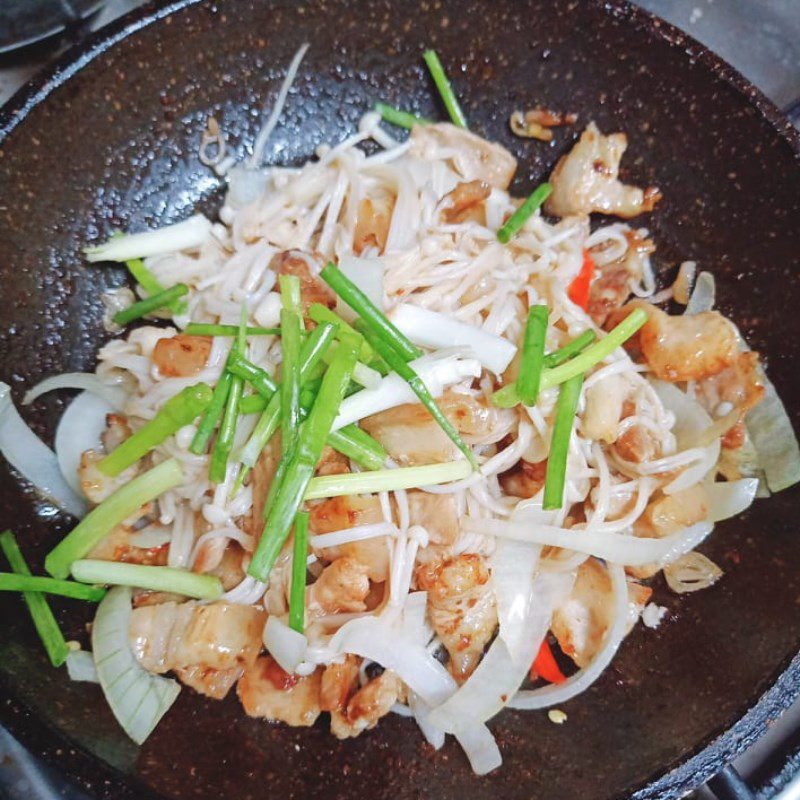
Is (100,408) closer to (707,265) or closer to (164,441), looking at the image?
(164,441)

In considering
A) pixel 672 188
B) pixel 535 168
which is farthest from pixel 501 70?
pixel 672 188

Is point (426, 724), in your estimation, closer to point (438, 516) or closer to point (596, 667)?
point (596, 667)

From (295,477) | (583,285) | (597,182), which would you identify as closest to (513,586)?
(295,477)

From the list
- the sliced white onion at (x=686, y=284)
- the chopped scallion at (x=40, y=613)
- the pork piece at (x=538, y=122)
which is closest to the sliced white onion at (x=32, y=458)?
the chopped scallion at (x=40, y=613)

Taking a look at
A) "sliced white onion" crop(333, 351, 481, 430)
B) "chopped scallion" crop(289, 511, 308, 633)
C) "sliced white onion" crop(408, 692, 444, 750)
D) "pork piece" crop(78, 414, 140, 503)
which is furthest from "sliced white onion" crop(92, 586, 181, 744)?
"sliced white onion" crop(333, 351, 481, 430)

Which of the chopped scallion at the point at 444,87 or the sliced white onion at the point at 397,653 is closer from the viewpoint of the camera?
the sliced white onion at the point at 397,653

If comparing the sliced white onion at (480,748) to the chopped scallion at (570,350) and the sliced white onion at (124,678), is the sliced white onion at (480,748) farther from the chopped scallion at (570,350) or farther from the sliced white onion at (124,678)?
the chopped scallion at (570,350)
